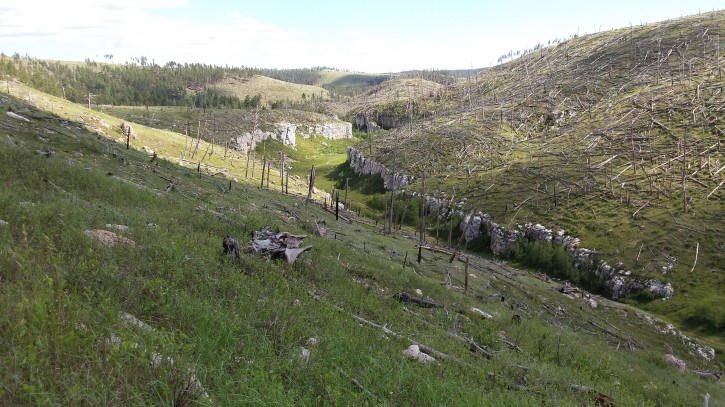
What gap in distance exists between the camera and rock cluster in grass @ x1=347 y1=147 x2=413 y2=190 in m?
106

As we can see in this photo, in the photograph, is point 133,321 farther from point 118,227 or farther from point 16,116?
point 16,116

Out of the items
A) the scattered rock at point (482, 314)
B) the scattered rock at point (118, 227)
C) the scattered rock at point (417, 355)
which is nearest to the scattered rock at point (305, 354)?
the scattered rock at point (417, 355)

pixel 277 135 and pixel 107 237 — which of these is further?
pixel 277 135

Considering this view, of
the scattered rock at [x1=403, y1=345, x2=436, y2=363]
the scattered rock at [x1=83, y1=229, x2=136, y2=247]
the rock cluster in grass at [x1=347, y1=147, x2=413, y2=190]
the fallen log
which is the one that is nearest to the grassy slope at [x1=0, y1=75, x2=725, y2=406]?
the scattered rock at [x1=83, y1=229, x2=136, y2=247]

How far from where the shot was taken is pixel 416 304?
Answer: 16859 mm

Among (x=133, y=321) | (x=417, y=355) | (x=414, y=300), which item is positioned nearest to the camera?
(x=133, y=321)

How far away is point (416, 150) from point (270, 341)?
118 meters

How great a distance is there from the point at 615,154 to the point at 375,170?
202 feet

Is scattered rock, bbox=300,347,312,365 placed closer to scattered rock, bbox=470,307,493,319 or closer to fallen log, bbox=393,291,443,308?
fallen log, bbox=393,291,443,308

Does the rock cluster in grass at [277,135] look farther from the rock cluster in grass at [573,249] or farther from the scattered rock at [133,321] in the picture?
the scattered rock at [133,321]

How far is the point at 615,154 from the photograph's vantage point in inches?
3600

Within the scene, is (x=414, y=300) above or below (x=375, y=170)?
above

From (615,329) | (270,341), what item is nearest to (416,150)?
(615,329)

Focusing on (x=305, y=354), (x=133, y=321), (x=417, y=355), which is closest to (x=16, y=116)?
(x=133, y=321)
